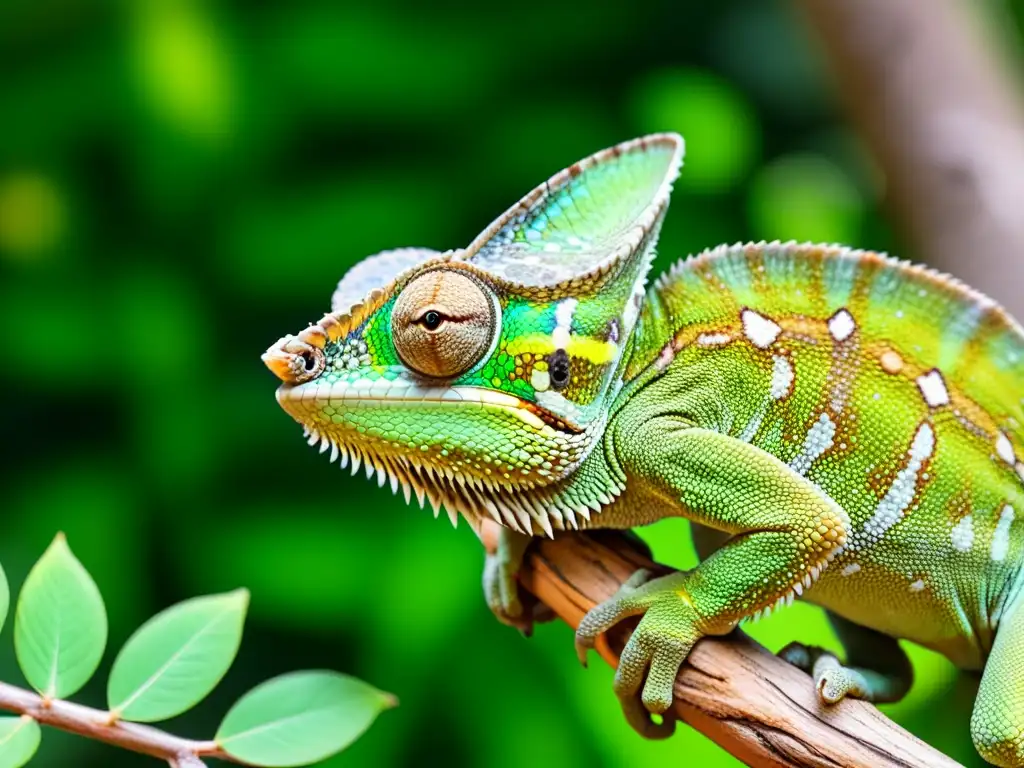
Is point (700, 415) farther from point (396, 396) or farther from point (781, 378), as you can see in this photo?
point (396, 396)

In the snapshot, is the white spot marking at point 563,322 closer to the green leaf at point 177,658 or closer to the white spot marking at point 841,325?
the white spot marking at point 841,325

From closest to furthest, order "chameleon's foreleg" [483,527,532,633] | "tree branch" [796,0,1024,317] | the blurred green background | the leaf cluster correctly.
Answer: the leaf cluster → "chameleon's foreleg" [483,527,532,633] → "tree branch" [796,0,1024,317] → the blurred green background

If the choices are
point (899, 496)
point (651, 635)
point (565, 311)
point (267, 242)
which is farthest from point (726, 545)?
point (267, 242)

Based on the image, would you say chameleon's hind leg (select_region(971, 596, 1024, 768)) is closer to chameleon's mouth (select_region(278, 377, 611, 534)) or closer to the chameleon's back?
the chameleon's back

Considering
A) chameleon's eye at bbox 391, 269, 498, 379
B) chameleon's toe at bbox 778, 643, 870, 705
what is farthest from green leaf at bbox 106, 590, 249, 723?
chameleon's toe at bbox 778, 643, 870, 705

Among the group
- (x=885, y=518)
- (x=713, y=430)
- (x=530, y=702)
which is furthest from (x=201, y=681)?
(x=530, y=702)

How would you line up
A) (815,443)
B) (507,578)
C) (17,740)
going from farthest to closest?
(507,578), (815,443), (17,740)
